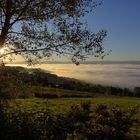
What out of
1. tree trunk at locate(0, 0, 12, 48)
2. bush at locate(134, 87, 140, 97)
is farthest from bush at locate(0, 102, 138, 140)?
bush at locate(134, 87, 140, 97)

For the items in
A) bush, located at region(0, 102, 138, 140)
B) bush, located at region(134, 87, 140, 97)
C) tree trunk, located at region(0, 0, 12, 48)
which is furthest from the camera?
bush, located at region(134, 87, 140, 97)

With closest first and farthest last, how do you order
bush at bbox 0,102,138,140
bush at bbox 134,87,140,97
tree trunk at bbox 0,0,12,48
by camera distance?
bush at bbox 0,102,138,140
tree trunk at bbox 0,0,12,48
bush at bbox 134,87,140,97

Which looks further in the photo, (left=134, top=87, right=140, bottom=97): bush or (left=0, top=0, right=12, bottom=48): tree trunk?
(left=134, top=87, right=140, bottom=97): bush

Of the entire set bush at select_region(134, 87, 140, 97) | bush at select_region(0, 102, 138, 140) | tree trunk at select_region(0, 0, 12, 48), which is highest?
tree trunk at select_region(0, 0, 12, 48)

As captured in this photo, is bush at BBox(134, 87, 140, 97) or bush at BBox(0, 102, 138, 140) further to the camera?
bush at BBox(134, 87, 140, 97)

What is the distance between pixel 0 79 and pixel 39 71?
390 centimetres

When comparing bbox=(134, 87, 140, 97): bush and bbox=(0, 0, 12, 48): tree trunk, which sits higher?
bbox=(0, 0, 12, 48): tree trunk

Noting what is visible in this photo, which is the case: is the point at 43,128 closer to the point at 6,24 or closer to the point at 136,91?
the point at 6,24

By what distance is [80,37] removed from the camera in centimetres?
2528

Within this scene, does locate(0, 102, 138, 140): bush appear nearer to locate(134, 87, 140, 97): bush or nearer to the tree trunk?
the tree trunk

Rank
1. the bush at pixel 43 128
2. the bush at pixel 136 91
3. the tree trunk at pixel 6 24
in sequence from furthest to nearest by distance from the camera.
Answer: the bush at pixel 136 91, the tree trunk at pixel 6 24, the bush at pixel 43 128

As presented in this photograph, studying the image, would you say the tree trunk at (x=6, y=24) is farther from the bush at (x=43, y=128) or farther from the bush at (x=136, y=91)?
the bush at (x=136, y=91)

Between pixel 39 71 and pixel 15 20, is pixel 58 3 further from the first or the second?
pixel 39 71

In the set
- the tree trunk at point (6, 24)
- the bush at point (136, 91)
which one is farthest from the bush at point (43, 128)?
the bush at point (136, 91)
